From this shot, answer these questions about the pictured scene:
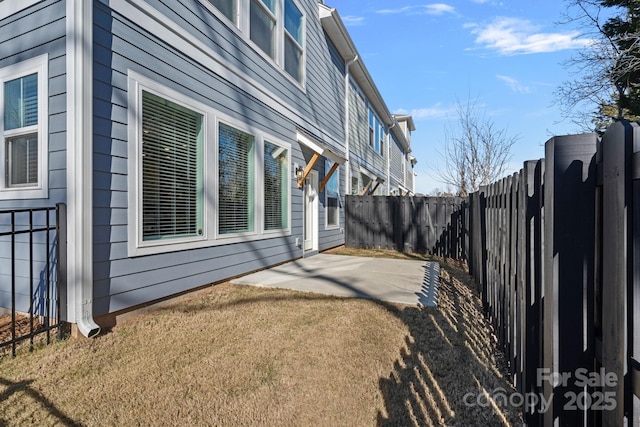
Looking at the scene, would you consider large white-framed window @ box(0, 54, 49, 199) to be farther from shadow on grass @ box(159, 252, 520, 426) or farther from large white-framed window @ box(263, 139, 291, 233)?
large white-framed window @ box(263, 139, 291, 233)

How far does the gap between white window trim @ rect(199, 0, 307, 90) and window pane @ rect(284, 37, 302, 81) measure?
92 mm

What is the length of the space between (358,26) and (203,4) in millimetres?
8306

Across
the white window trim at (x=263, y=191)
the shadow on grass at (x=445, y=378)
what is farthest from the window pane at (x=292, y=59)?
the shadow on grass at (x=445, y=378)

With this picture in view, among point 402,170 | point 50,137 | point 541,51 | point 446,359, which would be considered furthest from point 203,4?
point 402,170

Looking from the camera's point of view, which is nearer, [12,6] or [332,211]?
[12,6]

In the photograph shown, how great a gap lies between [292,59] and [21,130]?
5.10 metres

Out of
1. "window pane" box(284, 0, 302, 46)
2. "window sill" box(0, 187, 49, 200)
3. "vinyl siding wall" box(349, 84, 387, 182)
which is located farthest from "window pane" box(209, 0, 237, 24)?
"vinyl siding wall" box(349, 84, 387, 182)

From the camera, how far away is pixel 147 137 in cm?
354

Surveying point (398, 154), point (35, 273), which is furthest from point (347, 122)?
point (398, 154)

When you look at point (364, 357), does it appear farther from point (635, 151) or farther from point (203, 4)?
point (203, 4)

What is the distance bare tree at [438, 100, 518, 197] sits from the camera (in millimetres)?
11805

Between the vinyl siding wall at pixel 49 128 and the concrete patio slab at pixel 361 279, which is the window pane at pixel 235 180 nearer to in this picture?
the concrete patio slab at pixel 361 279

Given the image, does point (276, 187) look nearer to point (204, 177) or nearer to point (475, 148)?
point (204, 177)

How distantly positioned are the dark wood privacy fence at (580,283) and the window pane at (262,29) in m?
5.16
